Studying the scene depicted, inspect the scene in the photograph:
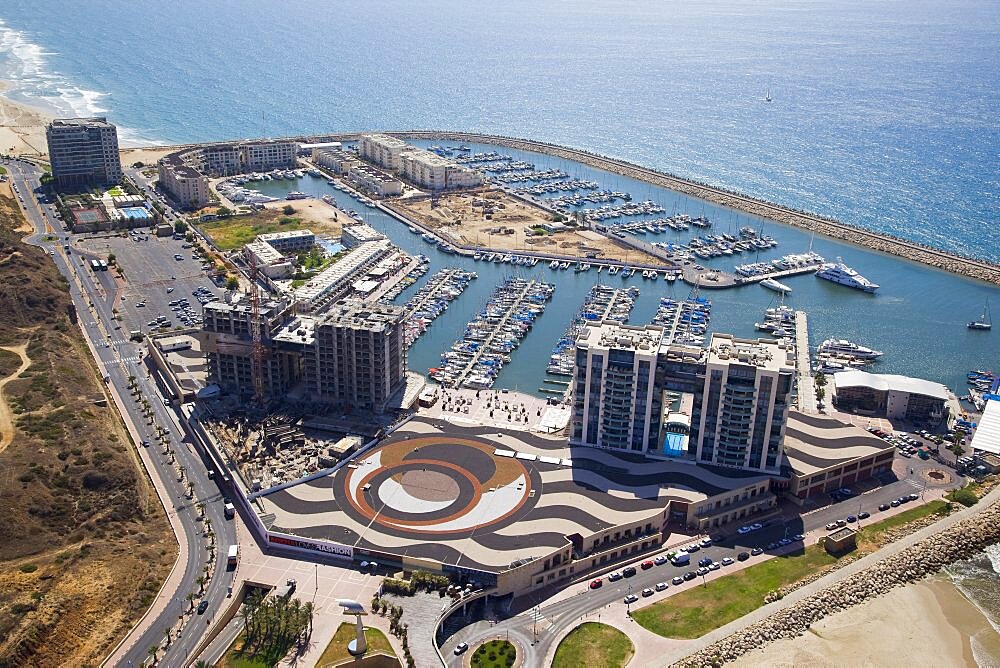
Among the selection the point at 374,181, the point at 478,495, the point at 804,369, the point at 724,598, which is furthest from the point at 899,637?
the point at 374,181

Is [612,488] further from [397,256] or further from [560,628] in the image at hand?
[397,256]

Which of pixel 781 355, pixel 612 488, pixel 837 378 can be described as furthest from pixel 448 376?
pixel 837 378

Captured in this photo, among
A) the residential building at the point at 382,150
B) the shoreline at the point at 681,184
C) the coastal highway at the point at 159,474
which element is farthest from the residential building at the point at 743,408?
the residential building at the point at 382,150

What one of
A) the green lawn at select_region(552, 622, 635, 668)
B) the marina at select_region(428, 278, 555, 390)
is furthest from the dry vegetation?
the marina at select_region(428, 278, 555, 390)

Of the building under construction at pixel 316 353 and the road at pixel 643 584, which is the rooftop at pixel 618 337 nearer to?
the road at pixel 643 584

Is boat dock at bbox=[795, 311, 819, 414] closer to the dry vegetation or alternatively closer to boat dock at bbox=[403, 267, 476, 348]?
boat dock at bbox=[403, 267, 476, 348]

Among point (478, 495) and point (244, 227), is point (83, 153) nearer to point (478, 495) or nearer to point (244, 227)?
point (244, 227)
